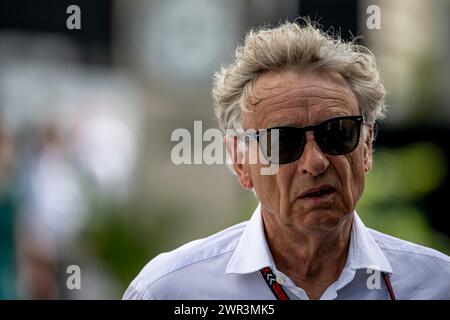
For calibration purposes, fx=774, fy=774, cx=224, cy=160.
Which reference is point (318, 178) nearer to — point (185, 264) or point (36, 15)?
point (185, 264)

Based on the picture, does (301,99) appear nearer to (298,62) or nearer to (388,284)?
(298,62)

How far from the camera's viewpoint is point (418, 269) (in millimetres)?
2445

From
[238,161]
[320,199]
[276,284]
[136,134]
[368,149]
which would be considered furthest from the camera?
[136,134]

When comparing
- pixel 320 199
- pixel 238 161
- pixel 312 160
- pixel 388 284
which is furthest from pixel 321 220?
pixel 238 161

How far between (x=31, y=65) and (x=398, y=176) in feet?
10.2

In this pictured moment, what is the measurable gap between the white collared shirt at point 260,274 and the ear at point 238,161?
0.17m

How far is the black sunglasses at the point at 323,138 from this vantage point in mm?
2354

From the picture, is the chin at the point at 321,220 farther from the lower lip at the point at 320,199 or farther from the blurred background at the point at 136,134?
the blurred background at the point at 136,134

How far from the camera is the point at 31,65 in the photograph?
6.41 metres

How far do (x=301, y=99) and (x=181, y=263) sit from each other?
651mm

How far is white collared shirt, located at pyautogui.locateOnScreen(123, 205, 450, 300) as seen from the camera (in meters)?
2.40

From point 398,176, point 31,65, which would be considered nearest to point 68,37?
point 31,65

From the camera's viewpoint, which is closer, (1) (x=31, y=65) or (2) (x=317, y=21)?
(2) (x=317, y=21)

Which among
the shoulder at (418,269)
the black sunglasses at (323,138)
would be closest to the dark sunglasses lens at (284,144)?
the black sunglasses at (323,138)
